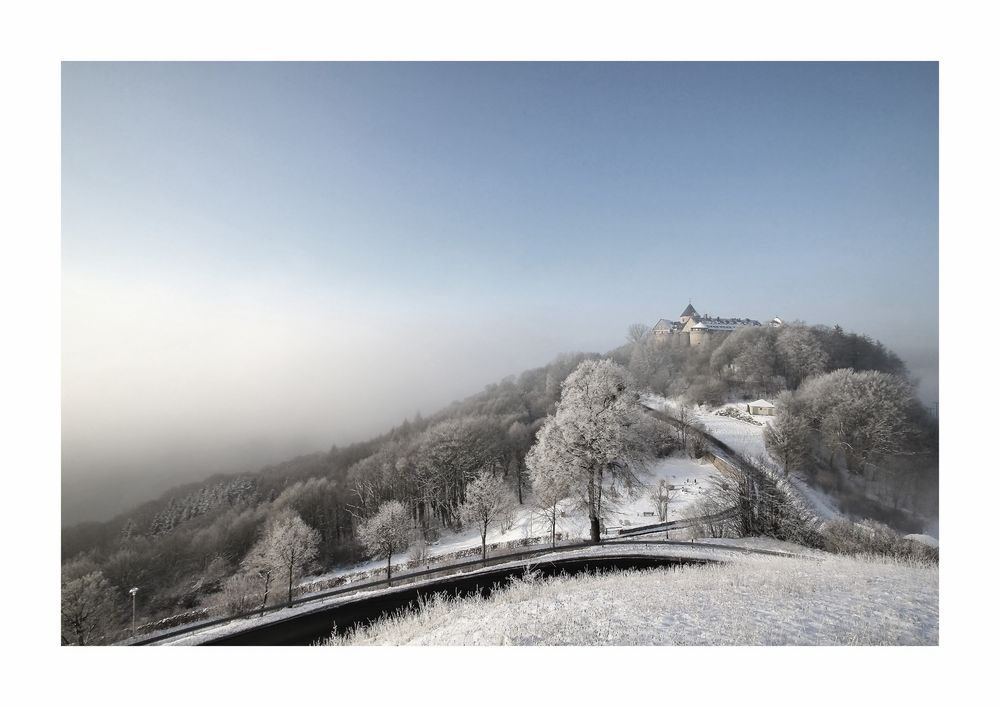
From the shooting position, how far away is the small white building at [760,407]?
701 centimetres

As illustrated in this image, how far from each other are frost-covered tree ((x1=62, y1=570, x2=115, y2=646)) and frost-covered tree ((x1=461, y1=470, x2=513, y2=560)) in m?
4.99

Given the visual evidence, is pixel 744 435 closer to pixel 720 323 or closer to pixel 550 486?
pixel 720 323

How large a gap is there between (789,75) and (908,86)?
1.38m

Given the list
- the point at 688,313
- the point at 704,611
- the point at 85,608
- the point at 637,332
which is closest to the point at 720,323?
the point at 688,313

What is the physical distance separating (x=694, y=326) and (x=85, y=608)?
10893mm

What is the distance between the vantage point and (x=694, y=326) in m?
7.82

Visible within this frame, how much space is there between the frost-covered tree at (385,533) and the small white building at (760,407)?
7585 mm

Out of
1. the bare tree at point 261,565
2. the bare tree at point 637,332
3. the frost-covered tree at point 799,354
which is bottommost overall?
the bare tree at point 261,565

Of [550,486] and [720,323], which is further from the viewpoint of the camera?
[720,323]

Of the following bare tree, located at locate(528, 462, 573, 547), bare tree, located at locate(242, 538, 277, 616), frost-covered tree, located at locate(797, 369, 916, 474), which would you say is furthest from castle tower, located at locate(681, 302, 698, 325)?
bare tree, located at locate(242, 538, 277, 616)

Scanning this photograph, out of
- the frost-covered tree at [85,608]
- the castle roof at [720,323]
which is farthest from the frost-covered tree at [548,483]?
the frost-covered tree at [85,608]

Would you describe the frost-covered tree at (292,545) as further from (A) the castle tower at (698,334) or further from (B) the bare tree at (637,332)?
(A) the castle tower at (698,334)
